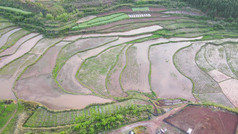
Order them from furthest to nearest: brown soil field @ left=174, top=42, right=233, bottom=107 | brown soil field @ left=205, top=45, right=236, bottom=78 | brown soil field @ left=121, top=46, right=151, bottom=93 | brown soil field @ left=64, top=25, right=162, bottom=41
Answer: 1. brown soil field @ left=64, top=25, right=162, bottom=41
2. brown soil field @ left=205, top=45, right=236, bottom=78
3. brown soil field @ left=121, top=46, right=151, bottom=93
4. brown soil field @ left=174, top=42, right=233, bottom=107

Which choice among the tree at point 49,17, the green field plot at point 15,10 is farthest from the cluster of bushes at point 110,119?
the green field plot at point 15,10

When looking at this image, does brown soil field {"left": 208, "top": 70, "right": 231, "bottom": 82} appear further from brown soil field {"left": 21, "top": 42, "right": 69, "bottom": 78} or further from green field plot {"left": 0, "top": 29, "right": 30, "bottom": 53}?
green field plot {"left": 0, "top": 29, "right": 30, "bottom": 53}

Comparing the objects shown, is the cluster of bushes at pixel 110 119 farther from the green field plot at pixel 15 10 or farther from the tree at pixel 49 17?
the green field plot at pixel 15 10

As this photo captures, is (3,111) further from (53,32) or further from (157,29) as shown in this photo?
(157,29)

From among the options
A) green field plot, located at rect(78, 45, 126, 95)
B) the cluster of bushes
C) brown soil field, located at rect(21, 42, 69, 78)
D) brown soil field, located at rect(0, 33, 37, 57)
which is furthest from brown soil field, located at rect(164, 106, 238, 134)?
brown soil field, located at rect(0, 33, 37, 57)

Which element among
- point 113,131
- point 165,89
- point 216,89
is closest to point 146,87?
point 165,89

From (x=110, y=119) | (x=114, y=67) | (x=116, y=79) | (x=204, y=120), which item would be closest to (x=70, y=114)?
(x=110, y=119)
